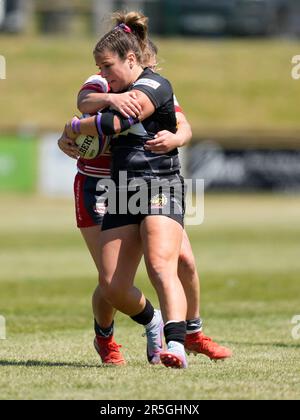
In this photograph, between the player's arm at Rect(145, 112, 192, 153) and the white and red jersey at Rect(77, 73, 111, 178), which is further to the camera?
the white and red jersey at Rect(77, 73, 111, 178)

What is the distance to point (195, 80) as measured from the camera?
140 ft

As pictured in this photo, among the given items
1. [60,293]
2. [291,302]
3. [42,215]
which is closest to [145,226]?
[291,302]

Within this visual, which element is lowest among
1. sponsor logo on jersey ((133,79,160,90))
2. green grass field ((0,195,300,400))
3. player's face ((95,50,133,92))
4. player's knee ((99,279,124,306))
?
green grass field ((0,195,300,400))

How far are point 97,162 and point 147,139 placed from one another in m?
0.59

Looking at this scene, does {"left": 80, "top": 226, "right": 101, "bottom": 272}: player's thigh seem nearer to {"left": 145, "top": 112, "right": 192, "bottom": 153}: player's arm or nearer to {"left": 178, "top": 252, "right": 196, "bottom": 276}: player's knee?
{"left": 178, "top": 252, "right": 196, "bottom": 276}: player's knee

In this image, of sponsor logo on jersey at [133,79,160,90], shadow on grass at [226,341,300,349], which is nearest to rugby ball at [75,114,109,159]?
sponsor logo on jersey at [133,79,160,90]

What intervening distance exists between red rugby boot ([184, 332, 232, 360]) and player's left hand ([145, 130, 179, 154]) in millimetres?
1373

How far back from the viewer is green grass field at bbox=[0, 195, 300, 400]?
6.00m

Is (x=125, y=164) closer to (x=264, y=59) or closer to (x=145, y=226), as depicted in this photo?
(x=145, y=226)

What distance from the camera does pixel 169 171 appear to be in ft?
22.1

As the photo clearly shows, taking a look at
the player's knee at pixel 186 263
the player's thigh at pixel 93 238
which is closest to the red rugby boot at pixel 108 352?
the player's thigh at pixel 93 238

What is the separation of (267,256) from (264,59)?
2809 cm

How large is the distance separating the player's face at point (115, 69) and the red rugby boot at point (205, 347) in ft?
5.76

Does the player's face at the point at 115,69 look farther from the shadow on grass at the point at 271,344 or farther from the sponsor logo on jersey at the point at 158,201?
the shadow on grass at the point at 271,344
